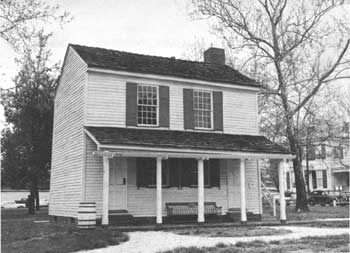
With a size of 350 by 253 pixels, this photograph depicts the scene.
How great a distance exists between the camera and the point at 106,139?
1639 cm

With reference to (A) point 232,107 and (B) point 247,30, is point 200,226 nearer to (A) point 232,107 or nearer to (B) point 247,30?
(A) point 232,107

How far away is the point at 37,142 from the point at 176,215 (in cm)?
1606

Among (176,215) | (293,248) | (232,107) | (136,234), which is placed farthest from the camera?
(232,107)

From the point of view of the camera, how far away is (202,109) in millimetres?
20422

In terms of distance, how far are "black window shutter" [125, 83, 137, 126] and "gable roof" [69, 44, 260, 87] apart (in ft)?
2.32

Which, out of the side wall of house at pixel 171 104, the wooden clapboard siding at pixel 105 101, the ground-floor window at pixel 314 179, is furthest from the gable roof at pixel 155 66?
the ground-floor window at pixel 314 179

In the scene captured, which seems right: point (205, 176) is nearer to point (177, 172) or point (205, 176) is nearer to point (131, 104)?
point (177, 172)

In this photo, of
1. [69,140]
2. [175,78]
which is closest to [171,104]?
[175,78]

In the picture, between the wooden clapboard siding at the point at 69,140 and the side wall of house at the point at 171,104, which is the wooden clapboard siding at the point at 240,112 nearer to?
the side wall of house at the point at 171,104

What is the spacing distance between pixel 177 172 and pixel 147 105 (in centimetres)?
309

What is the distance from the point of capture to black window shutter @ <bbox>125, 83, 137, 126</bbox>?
18.6 meters

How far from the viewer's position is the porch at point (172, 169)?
54.6ft

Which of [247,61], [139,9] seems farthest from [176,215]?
[247,61]

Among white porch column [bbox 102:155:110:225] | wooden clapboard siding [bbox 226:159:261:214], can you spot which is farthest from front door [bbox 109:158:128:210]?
wooden clapboard siding [bbox 226:159:261:214]
